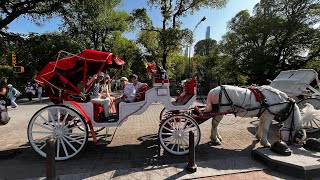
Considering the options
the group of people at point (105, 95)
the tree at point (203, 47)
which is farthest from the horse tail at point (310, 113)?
the tree at point (203, 47)

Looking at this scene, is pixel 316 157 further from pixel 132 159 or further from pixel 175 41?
pixel 175 41

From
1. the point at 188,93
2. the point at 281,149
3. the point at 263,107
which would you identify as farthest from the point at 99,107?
the point at 281,149

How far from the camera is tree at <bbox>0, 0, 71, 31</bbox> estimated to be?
1570cm

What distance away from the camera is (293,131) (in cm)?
628

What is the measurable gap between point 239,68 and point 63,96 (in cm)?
2664

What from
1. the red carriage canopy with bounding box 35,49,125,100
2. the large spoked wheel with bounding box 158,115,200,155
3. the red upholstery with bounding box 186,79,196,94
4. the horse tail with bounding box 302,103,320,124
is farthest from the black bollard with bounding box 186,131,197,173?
the horse tail with bounding box 302,103,320,124

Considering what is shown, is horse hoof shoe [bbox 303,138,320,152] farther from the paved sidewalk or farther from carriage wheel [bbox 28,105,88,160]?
carriage wheel [bbox 28,105,88,160]

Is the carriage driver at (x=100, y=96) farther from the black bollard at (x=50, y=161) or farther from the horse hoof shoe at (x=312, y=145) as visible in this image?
the horse hoof shoe at (x=312, y=145)

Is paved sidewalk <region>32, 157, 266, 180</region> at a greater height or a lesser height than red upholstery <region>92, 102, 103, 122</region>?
lesser

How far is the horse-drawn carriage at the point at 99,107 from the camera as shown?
5809mm

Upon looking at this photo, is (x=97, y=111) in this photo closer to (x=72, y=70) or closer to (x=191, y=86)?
(x=72, y=70)

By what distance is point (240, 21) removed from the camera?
36281mm

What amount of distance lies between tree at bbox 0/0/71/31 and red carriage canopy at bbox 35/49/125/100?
11.8m

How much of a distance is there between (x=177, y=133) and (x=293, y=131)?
2842 millimetres
